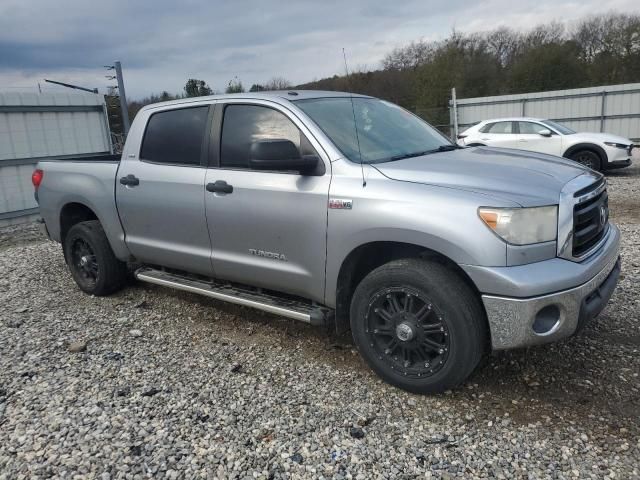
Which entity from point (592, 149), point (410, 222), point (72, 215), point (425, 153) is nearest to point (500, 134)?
point (592, 149)

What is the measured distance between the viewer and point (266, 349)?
397 centimetres

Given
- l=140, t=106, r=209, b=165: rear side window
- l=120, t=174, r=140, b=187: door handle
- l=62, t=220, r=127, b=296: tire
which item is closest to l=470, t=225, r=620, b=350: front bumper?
l=140, t=106, r=209, b=165: rear side window

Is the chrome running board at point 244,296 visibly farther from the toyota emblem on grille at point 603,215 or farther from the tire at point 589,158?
the tire at point 589,158

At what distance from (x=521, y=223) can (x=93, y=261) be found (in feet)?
13.8

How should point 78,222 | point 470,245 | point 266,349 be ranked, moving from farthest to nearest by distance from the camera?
point 78,222 → point 266,349 → point 470,245

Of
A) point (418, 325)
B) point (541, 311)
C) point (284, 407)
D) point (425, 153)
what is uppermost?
point (425, 153)

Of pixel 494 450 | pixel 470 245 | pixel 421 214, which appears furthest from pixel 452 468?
pixel 421 214

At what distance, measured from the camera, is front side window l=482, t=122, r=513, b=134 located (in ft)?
42.9

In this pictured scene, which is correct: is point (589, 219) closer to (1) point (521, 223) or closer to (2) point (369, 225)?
(1) point (521, 223)

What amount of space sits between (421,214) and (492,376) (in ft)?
4.20

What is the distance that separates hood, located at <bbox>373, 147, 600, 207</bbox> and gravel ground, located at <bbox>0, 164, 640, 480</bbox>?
→ 124cm

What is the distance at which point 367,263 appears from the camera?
344 centimetres

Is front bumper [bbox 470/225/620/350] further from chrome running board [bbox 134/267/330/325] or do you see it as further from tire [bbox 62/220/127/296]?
tire [bbox 62/220/127/296]

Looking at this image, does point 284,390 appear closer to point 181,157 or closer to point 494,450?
point 494,450
